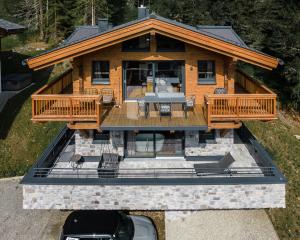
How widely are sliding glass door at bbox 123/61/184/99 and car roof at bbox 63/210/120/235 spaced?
20.0 feet

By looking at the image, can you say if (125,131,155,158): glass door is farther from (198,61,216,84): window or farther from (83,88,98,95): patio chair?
(198,61,216,84): window

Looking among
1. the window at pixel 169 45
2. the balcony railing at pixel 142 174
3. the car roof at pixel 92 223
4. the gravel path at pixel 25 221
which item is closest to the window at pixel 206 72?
the window at pixel 169 45

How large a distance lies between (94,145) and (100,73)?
3.53m

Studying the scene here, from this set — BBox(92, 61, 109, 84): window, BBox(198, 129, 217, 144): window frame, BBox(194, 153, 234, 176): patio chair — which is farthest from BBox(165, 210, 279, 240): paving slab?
BBox(92, 61, 109, 84): window

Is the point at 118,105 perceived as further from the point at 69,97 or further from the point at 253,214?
the point at 253,214

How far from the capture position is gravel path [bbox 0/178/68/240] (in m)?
16.6

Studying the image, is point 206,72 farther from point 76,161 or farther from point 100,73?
point 76,161

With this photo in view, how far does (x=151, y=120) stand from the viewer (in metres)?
16.8

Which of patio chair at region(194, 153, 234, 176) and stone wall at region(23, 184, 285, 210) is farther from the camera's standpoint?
patio chair at region(194, 153, 234, 176)

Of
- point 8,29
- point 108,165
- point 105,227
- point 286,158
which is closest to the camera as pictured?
point 105,227

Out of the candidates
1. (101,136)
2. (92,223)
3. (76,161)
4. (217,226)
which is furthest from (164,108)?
(92,223)

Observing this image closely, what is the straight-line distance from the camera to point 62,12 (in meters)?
41.5

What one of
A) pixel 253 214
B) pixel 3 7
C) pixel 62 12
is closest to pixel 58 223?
pixel 253 214

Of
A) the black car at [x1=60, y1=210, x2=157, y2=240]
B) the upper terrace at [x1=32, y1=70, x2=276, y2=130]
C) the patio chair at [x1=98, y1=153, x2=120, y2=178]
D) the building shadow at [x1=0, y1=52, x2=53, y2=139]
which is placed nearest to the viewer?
the black car at [x1=60, y1=210, x2=157, y2=240]
